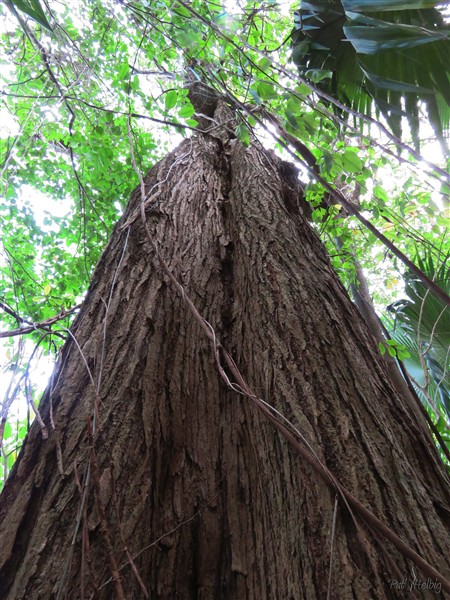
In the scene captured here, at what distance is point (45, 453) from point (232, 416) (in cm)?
56

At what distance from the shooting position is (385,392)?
3.89 feet

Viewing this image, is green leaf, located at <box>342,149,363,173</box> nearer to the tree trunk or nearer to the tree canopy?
the tree canopy

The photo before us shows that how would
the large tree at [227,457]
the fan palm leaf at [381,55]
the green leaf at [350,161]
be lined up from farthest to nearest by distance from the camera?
1. the green leaf at [350,161]
2. the fan palm leaf at [381,55]
3. the large tree at [227,457]

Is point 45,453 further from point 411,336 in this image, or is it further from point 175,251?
point 411,336

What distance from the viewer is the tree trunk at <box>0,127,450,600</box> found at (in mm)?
846

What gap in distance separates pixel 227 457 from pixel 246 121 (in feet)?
3.91

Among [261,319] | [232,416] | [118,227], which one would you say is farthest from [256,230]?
[232,416]

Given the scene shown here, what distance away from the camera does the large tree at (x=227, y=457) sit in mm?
833

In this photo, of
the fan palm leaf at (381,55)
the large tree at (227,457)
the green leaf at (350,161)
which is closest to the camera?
the large tree at (227,457)

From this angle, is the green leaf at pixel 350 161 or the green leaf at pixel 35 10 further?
the green leaf at pixel 350 161

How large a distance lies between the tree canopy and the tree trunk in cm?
20

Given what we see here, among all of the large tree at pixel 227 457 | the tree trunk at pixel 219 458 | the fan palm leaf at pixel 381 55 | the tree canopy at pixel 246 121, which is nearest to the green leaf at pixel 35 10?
the tree canopy at pixel 246 121

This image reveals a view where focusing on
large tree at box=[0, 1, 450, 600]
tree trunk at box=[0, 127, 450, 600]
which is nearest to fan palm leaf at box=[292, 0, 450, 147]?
large tree at box=[0, 1, 450, 600]

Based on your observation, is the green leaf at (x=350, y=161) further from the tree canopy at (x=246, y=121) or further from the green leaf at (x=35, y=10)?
the green leaf at (x=35, y=10)
